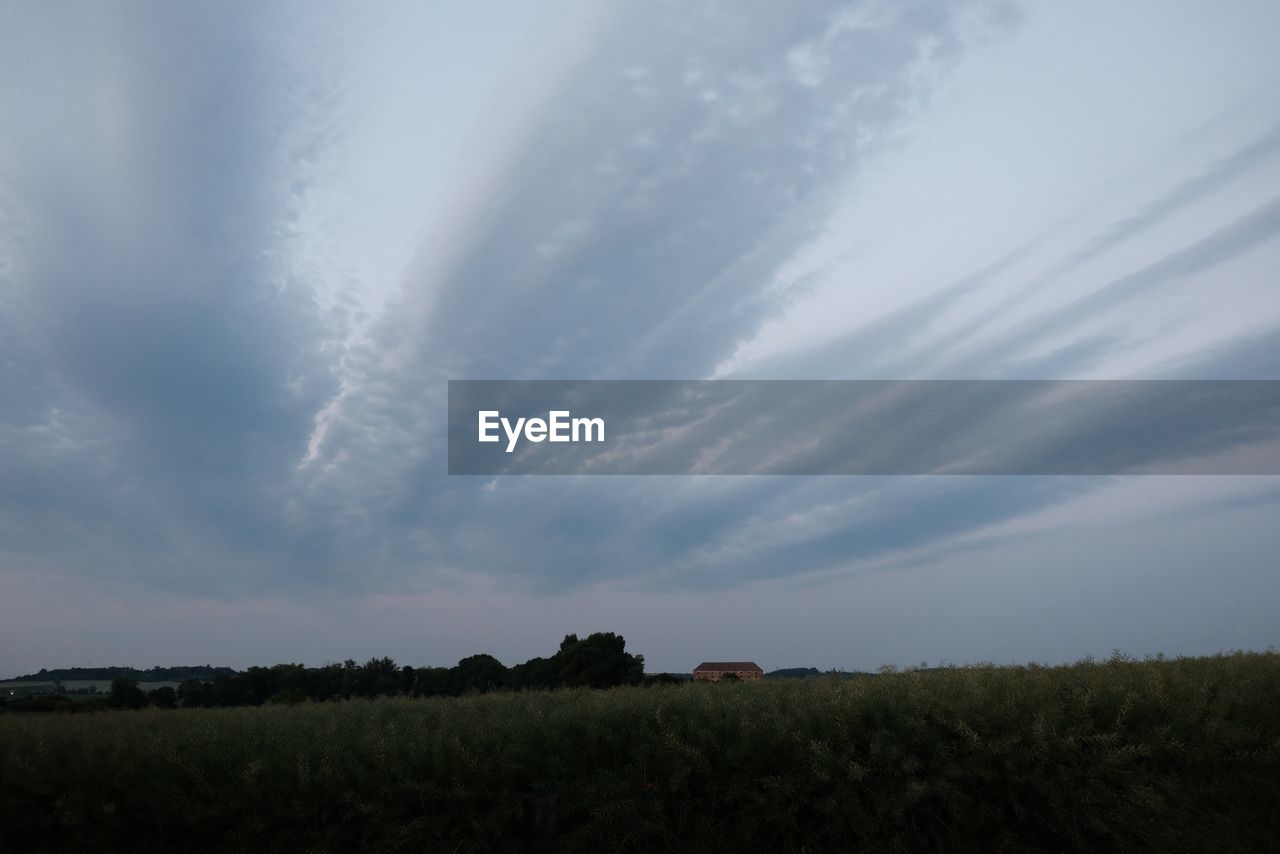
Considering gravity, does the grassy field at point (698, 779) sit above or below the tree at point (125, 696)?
below

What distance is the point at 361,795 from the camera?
851cm

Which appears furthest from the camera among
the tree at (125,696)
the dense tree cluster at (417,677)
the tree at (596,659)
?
the tree at (596,659)

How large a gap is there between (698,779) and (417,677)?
10843 mm

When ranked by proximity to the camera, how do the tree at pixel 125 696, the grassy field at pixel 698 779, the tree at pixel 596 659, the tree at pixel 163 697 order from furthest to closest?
the tree at pixel 596 659, the tree at pixel 163 697, the tree at pixel 125 696, the grassy field at pixel 698 779

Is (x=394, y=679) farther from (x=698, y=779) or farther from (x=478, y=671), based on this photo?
(x=698, y=779)

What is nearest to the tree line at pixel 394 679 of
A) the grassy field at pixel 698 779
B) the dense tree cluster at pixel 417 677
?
the dense tree cluster at pixel 417 677

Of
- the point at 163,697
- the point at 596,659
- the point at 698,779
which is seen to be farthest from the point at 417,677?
the point at 698,779

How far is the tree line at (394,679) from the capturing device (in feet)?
46.4

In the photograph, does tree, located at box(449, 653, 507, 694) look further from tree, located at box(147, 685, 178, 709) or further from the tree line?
tree, located at box(147, 685, 178, 709)

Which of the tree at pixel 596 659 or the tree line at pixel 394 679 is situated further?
the tree at pixel 596 659

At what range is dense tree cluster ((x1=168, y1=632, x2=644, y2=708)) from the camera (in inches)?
591

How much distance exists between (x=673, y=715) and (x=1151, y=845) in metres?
5.10

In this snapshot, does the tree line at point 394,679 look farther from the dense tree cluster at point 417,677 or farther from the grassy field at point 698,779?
the grassy field at point 698,779

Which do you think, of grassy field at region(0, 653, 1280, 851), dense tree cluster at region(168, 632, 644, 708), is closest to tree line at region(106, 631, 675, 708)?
dense tree cluster at region(168, 632, 644, 708)
